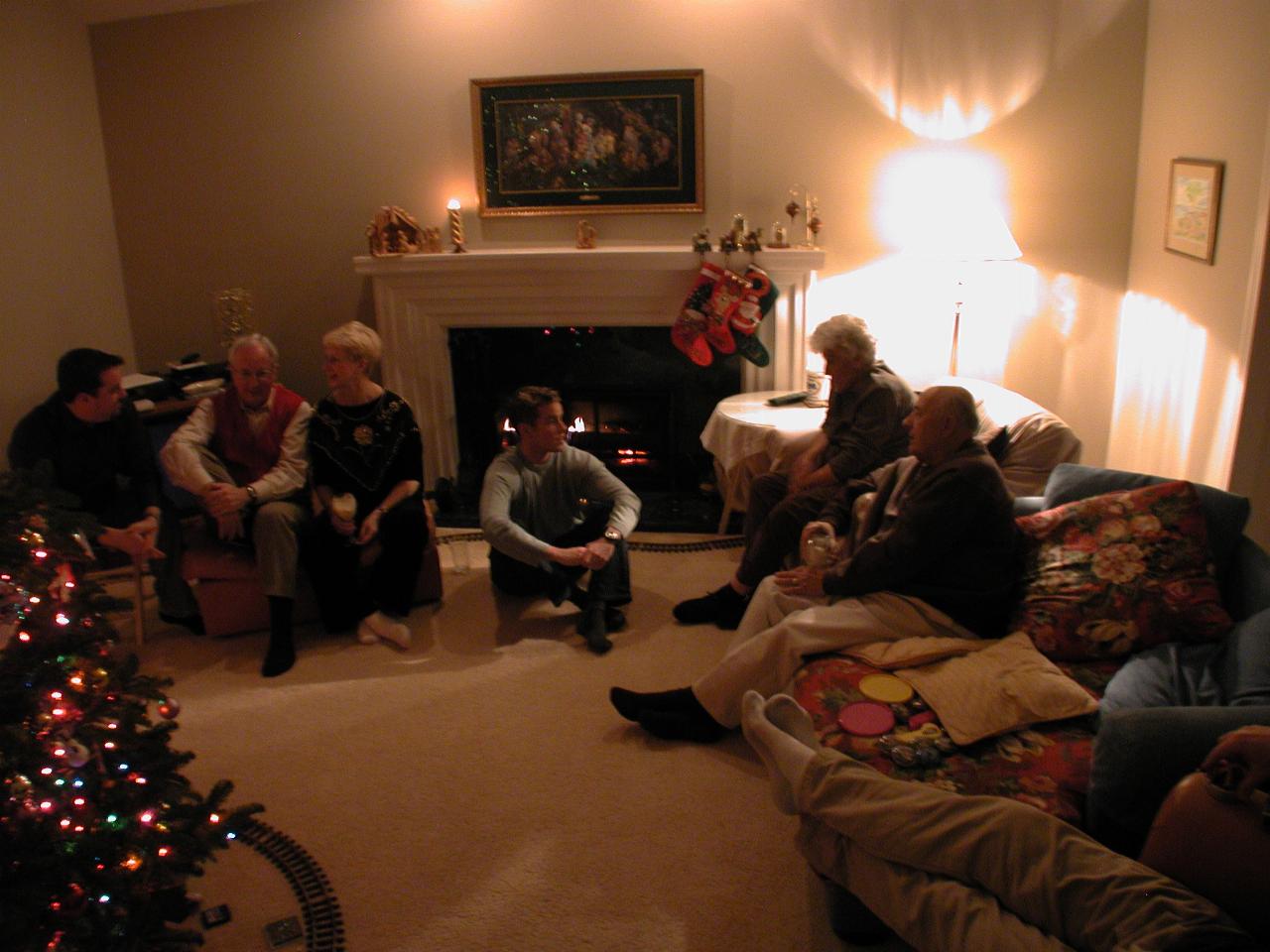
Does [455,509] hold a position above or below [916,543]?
below

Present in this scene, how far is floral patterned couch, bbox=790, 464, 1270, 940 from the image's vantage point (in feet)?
6.65

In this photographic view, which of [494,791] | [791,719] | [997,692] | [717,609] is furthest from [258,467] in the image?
[997,692]

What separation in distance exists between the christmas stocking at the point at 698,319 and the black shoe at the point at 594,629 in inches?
51.7

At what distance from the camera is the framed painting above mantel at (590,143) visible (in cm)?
420

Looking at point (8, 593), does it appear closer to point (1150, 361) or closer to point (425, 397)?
point (425, 397)

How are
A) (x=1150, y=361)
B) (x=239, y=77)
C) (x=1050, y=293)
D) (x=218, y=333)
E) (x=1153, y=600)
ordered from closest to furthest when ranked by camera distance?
(x=1153, y=600), (x=1150, y=361), (x=1050, y=293), (x=239, y=77), (x=218, y=333)

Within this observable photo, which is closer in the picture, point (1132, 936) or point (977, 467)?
point (1132, 936)

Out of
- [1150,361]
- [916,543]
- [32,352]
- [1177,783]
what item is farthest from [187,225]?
[1177,783]

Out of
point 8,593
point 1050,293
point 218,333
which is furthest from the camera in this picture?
point 218,333

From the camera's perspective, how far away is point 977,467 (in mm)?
2455

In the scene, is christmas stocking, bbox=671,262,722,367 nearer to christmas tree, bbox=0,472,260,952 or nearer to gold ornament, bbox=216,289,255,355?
gold ornament, bbox=216,289,255,355

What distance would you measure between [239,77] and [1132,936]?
181 inches

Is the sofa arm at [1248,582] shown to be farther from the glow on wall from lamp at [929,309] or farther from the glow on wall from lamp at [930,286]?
the glow on wall from lamp at [929,309]

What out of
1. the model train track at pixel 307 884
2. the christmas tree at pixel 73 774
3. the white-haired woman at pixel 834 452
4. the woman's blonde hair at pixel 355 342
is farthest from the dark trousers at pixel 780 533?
the christmas tree at pixel 73 774
